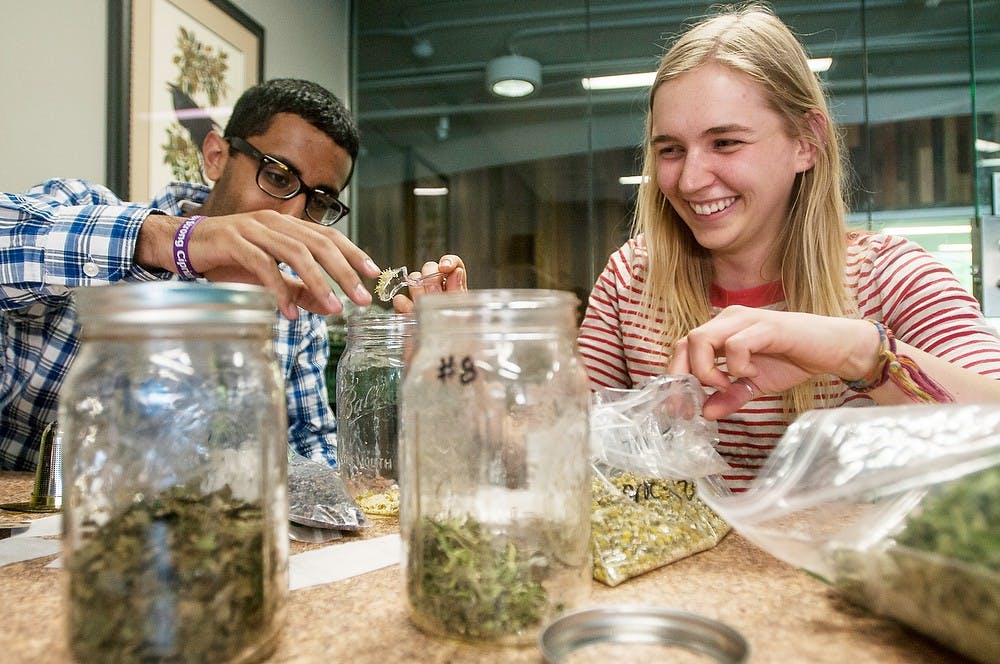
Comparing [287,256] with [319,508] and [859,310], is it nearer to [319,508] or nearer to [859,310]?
[319,508]

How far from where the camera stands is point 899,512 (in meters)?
0.47

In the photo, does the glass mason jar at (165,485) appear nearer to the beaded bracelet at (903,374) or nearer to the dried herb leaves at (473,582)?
the dried herb leaves at (473,582)

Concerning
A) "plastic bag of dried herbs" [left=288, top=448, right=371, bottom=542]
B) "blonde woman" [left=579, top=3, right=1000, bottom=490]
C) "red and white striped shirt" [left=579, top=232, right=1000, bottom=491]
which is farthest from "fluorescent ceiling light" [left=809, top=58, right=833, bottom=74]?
"plastic bag of dried herbs" [left=288, top=448, right=371, bottom=542]

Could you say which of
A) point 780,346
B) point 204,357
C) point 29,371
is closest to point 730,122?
point 780,346

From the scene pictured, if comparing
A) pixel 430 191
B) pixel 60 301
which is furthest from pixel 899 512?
pixel 430 191

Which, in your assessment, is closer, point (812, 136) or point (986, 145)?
point (812, 136)

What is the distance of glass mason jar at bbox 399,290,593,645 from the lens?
46cm

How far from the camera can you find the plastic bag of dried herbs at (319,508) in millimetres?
699

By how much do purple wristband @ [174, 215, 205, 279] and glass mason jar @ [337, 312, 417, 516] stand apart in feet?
0.71

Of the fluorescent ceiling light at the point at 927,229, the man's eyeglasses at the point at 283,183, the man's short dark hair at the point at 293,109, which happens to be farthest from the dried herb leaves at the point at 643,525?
the fluorescent ceiling light at the point at 927,229

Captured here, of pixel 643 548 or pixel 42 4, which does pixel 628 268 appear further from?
pixel 42 4

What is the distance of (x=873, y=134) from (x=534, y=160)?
1.62 metres

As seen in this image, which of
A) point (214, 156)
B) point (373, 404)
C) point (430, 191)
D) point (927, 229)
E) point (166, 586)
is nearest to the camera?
point (166, 586)

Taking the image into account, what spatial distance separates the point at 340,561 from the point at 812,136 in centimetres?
110
